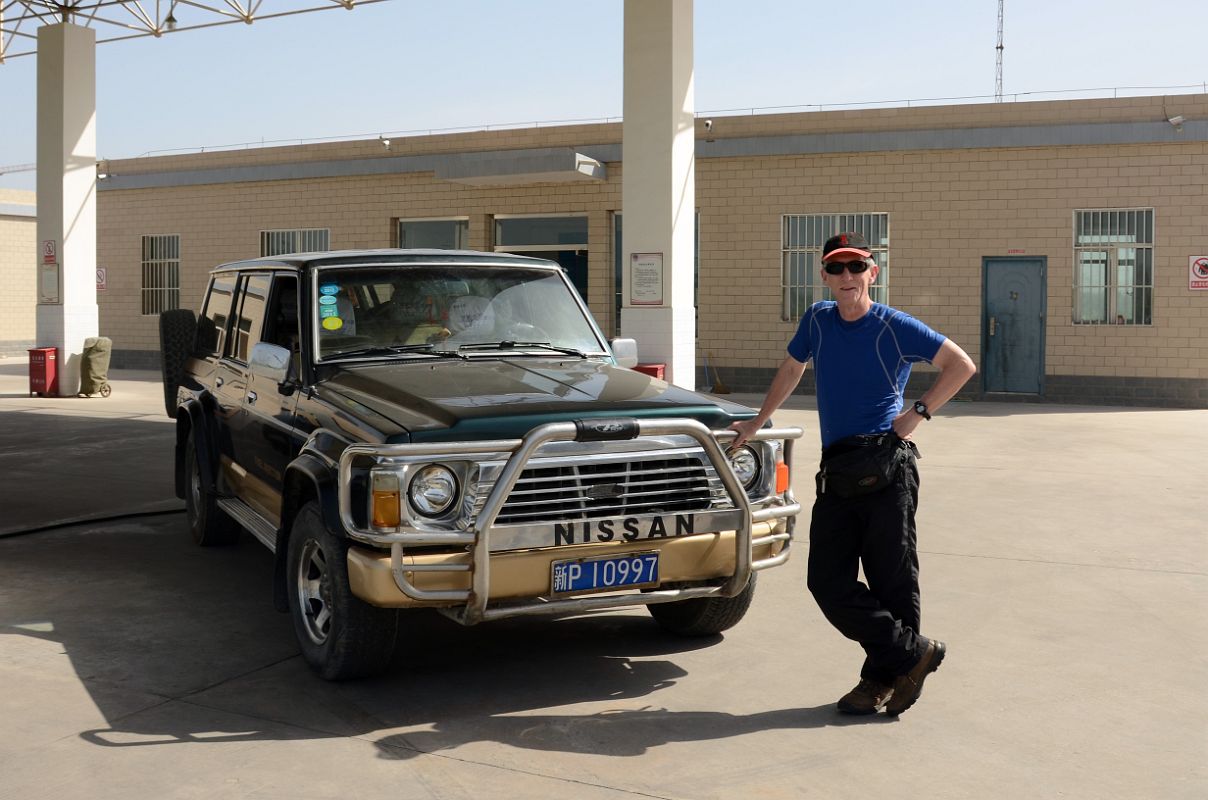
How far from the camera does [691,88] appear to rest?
14.1 metres

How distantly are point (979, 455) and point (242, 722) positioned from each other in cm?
985

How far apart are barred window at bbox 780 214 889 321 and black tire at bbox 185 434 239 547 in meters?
14.4

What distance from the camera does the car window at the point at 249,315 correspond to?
6.64m

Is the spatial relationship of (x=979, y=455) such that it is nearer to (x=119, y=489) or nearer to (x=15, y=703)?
(x=119, y=489)

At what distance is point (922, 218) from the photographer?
67.1 ft

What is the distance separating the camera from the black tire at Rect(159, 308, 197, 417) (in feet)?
27.6

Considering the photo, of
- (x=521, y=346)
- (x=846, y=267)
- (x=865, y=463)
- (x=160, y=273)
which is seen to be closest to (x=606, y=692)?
(x=865, y=463)

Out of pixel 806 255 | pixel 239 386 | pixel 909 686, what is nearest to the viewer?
pixel 909 686

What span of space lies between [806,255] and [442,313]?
52.8 feet

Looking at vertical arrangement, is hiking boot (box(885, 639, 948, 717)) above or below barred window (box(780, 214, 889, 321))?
below

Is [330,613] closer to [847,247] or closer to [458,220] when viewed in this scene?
[847,247]

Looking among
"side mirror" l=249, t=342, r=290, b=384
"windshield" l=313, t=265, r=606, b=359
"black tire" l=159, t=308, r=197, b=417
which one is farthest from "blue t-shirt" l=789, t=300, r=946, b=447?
"black tire" l=159, t=308, r=197, b=417

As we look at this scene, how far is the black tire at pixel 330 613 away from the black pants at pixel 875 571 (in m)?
1.72

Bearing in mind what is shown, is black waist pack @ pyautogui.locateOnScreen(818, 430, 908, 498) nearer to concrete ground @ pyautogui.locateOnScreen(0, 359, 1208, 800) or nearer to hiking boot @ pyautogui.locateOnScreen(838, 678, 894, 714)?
hiking boot @ pyautogui.locateOnScreen(838, 678, 894, 714)
